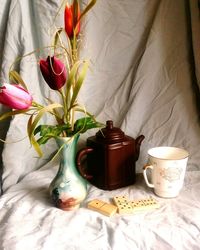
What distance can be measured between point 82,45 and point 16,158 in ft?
1.44

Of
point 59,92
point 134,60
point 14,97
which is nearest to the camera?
point 14,97

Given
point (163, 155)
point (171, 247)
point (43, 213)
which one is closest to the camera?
point (171, 247)

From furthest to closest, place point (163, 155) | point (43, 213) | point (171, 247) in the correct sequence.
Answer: point (163, 155) < point (43, 213) < point (171, 247)

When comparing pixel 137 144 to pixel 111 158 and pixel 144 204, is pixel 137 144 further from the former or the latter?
pixel 144 204

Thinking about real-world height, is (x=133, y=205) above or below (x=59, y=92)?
below

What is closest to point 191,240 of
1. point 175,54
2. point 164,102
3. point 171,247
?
point 171,247

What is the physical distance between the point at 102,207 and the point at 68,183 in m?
0.11

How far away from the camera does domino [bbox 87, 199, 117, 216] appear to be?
2.52ft

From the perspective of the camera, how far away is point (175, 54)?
999 mm

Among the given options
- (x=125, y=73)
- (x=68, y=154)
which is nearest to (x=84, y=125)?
(x=68, y=154)

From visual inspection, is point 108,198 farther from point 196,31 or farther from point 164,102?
point 196,31

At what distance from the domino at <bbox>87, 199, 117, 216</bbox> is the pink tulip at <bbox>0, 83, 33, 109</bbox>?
0.31 metres

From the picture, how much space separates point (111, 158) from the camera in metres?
0.88

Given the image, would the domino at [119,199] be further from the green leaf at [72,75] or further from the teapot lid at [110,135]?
the green leaf at [72,75]
